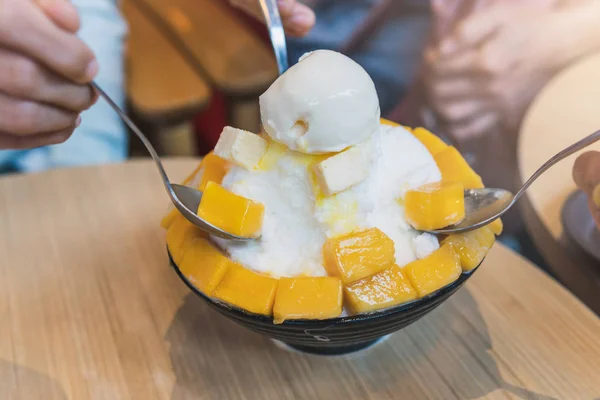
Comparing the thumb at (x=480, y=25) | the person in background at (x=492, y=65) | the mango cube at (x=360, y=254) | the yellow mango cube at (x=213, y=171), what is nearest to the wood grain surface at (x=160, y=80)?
the person in background at (x=492, y=65)

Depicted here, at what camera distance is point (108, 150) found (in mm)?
1629

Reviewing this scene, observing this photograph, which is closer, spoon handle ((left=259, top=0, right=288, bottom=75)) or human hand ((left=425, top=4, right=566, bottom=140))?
spoon handle ((left=259, top=0, right=288, bottom=75))

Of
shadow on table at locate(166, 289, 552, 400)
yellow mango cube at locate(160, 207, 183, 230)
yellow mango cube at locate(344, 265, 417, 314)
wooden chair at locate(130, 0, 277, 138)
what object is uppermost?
yellow mango cube at locate(344, 265, 417, 314)

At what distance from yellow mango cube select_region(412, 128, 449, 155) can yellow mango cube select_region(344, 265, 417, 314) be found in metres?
0.26

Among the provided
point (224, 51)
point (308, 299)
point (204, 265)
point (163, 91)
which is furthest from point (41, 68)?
point (224, 51)

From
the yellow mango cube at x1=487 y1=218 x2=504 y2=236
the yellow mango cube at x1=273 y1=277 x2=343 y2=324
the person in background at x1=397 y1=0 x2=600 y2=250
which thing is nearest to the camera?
the yellow mango cube at x1=273 y1=277 x2=343 y2=324

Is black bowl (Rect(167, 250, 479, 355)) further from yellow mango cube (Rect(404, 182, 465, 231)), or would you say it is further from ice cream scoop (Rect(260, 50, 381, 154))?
ice cream scoop (Rect(260, 50, 381, 154))

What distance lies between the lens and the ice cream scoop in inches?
25.8

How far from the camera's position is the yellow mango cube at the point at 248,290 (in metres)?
0.65

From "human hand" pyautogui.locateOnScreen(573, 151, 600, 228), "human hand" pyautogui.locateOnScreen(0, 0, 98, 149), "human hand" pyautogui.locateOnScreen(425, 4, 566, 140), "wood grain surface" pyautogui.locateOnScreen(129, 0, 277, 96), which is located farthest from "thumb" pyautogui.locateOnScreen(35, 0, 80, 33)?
"human hand" pyautogui.locateOnScreen(425, 4, 566, 140)

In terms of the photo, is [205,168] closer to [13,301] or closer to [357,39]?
[13,301]

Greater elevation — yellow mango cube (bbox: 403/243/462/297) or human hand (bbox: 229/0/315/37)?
human hand (bbox: 229/0/315/37)

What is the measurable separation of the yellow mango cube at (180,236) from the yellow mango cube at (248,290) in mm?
83

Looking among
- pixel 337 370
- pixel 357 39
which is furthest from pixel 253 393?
pixel 357 39
